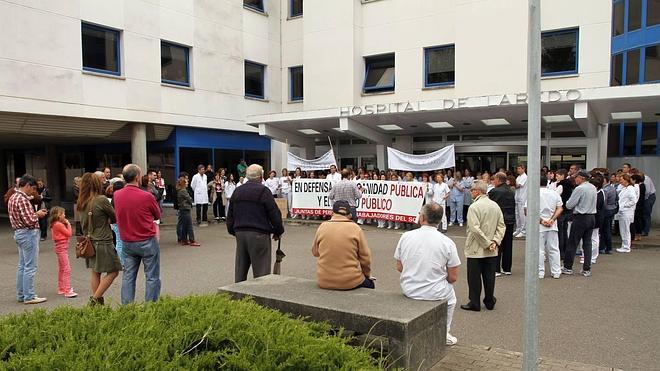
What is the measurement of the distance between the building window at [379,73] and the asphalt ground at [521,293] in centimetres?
986

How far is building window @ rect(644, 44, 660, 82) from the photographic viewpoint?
59.2 feet

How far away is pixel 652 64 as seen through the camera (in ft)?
59.7

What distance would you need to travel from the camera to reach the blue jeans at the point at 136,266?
6.27 m

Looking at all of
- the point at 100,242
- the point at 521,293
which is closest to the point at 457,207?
the point at 521,293

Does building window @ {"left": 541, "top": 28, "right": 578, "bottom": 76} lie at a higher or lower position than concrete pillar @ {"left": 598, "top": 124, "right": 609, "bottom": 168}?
higher

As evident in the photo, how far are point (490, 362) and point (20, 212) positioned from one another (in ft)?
21.9

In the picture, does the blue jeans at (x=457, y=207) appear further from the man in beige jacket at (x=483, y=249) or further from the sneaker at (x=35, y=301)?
the sneaker at (x=35, y=301)

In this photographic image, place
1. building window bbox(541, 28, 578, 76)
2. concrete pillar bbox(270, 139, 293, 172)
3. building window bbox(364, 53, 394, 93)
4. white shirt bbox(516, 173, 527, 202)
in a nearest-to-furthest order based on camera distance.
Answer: white shirt bbox(516, 173, 527, 202), building window bbox(541, 28, 578, 76), building window bbox(364, 53, 394, 93), concrete pillar bbox(270, 139, 293, 172)

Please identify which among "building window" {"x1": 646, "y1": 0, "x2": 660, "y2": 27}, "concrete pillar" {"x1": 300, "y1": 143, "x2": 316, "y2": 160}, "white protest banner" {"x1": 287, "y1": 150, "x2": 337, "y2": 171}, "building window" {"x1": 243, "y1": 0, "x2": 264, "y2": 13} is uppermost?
"building window" {"x1": 243, "y1": 0, "x2": 264, "y2": 13}

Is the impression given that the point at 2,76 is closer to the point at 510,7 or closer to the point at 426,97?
the point at 426,97

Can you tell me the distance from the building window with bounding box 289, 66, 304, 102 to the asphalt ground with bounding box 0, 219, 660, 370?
13.1 meters

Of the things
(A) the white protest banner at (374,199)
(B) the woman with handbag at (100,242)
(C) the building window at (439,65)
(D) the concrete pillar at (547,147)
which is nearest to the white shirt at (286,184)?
(A) the white protest banner at (374,199)

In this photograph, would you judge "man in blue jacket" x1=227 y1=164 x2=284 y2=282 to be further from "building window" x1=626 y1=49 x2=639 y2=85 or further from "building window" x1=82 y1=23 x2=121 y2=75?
"building window" x1=626 y1=49 x2=639 y2=85

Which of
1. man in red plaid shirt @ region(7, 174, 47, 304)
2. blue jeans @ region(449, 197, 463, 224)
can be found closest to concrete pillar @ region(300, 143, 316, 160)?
blue jeans @ region(449, 197, 463, 224)
